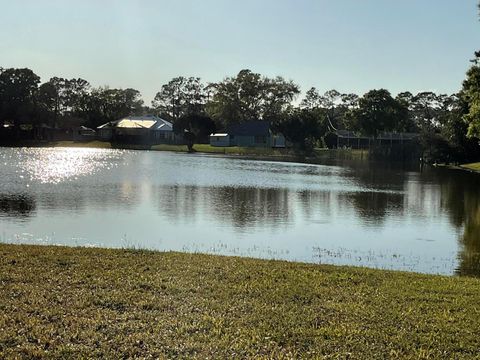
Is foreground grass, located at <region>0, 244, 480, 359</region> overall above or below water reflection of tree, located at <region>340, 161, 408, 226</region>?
above

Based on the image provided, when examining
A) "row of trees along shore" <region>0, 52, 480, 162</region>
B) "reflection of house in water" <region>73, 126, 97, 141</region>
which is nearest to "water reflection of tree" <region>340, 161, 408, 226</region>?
"row of trees along shore" <region>0, 52, 480, 162</region>

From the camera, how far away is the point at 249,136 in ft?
337

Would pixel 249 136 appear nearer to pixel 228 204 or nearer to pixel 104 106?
pixel 104 106

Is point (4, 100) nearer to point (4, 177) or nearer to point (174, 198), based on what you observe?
point (4, 177)

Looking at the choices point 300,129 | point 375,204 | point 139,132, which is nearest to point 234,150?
point 300,129

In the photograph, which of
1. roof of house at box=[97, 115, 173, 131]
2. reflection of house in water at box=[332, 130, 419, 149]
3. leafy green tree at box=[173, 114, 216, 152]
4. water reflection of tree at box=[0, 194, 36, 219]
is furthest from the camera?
reflection of house in water at box=[332, 130, 419, 149]

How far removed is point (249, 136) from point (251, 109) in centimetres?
1737

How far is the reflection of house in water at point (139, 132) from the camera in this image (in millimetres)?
101125

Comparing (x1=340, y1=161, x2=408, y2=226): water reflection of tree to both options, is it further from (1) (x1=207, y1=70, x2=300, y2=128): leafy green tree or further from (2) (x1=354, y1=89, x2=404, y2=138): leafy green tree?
(1) (x1=207, y1=70, x2=300, y2=128): leafy green tree

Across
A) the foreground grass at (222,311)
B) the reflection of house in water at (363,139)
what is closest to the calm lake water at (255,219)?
the foreground grass at (222,311)

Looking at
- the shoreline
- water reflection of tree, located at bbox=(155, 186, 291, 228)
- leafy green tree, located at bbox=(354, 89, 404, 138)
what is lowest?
water reflection of tree, located at bbox=(155, 186, 291, 228)

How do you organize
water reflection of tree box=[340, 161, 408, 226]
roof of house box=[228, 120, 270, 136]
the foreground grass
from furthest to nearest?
roof of house box=[228, 120, 270, 136]
water reflection of tree box=[340, 161, 408, 226]
the foreground grass

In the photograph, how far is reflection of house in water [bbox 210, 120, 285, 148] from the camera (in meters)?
102

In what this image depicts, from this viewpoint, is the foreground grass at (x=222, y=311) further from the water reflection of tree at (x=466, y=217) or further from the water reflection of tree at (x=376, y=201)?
the water reflection of tree at (x=376, y=201)
